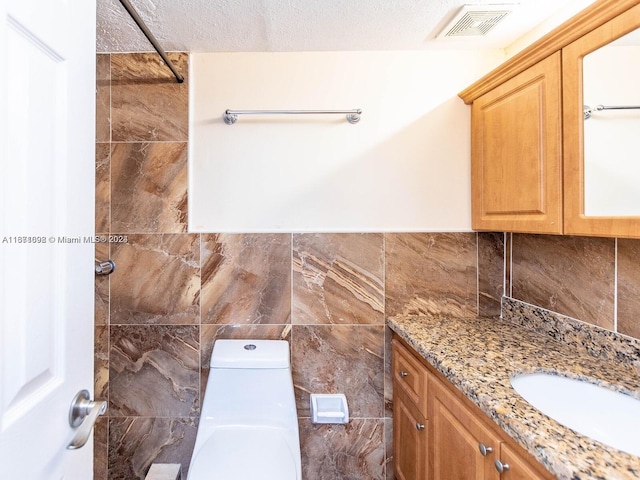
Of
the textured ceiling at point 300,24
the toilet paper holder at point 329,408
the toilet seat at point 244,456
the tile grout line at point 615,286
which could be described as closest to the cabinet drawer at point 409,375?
the toilet paper holder at point 329,408

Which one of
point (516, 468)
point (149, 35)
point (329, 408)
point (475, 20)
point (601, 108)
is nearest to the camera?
point (516, 468)

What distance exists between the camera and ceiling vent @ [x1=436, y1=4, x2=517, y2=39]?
1.39 metres

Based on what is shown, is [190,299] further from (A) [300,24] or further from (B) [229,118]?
(A) [300,24]

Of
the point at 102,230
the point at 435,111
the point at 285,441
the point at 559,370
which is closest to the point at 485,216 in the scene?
the point at 435,111

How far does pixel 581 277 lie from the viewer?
1.32 m

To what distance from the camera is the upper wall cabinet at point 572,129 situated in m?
0.97

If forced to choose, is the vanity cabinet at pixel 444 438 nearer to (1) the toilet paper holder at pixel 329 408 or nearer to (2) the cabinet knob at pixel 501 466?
(2) the cabinet knob at pixel 501 466

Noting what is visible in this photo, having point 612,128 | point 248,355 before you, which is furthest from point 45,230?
point 612,128

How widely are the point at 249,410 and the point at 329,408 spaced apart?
419 millimetres

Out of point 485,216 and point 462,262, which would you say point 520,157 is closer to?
point 485,216

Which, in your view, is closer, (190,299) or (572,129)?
(572,129)

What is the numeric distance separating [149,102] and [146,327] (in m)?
1.19

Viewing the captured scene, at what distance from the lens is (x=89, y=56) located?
751 millimetres

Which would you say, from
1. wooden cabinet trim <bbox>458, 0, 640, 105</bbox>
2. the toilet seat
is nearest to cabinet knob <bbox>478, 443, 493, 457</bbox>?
the toilet seat
